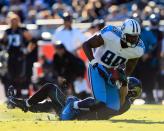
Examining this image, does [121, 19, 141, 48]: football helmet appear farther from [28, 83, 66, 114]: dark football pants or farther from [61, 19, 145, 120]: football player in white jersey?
[28, 83, 66, 114]: dark football pants

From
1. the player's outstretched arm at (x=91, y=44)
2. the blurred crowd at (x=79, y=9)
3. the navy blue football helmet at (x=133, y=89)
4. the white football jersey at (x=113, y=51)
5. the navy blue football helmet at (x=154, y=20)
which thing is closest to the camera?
the player's outstretched arm at (x=91, y=44)

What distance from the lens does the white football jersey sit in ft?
33.5

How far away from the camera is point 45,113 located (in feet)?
37.5

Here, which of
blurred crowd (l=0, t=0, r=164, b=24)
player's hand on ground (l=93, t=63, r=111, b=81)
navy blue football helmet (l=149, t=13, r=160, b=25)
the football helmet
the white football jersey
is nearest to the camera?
the football helmet

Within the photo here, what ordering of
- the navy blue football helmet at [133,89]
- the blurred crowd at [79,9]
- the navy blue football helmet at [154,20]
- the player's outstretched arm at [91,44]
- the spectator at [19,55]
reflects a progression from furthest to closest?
the blurred crowd at [79,9] → the navy blue football helmet at [154,20] → the spectator at [19,55] → the navy blue football helmet at [133,89] → the player's outstretched arm at [91,44]

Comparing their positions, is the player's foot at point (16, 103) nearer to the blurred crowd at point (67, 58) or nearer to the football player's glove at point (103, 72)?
the football player's glove at point (103, 72)

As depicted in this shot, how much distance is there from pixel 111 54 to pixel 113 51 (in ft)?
0.21

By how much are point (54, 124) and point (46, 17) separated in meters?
9.00

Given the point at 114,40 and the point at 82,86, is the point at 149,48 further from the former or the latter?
the point at 114,40

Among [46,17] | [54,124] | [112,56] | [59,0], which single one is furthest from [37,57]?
[54,124]

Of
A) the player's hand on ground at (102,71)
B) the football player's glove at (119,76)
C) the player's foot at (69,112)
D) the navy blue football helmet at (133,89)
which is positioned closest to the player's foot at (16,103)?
the player's foot at (69,112)

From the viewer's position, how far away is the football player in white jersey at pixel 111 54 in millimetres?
10086

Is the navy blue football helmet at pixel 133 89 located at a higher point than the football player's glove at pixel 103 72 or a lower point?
lower

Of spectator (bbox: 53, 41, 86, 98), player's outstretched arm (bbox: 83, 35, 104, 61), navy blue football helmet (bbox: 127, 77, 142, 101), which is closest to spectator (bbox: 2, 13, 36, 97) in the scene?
spectator (bbox: 53, 41, 86, 98)
